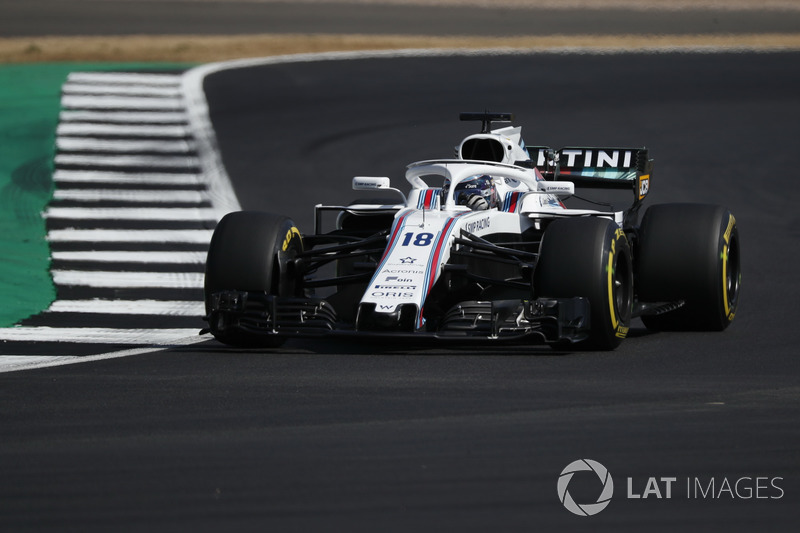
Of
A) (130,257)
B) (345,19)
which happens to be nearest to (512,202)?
(130,257)

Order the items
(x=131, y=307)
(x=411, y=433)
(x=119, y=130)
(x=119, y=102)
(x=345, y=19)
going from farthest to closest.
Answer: (x=345, y=19) < (x=119, y=102) < (x=119, y=130) < (x=131, y=307) < (x=411, y=433)

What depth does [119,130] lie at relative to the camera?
21734mm

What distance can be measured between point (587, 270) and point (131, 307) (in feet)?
16.8

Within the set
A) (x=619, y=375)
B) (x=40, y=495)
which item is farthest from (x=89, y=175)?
(x=40, y=495)

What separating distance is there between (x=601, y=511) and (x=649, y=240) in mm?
5877

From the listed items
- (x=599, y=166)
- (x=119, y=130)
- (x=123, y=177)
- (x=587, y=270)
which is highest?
(x=599, y=166)

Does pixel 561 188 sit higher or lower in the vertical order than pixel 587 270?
higher

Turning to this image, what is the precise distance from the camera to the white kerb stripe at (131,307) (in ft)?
43.2

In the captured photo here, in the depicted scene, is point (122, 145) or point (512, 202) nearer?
point (512, 202)

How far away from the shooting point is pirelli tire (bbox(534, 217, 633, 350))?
33.1 feet

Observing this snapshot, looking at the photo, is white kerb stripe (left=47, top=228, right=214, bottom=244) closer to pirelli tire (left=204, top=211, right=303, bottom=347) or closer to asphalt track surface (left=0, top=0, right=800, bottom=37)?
pirelli tire (left=204, top=211, right=303, bottom=347)

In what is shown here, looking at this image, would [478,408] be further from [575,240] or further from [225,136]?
[225,136]

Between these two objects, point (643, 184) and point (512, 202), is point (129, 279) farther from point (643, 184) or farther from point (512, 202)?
point (643, 184)

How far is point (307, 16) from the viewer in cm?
3709
